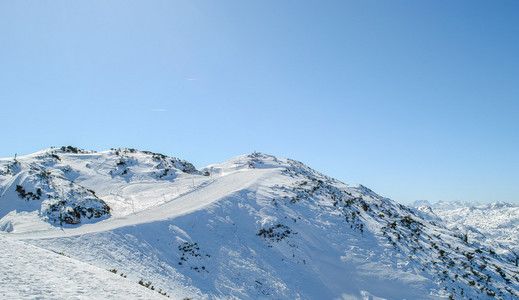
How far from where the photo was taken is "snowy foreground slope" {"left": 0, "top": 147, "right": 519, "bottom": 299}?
55.5ft

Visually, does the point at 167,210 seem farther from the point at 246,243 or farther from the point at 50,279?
the point at 50,279

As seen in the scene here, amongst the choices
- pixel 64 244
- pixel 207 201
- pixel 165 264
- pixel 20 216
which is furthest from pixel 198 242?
pixel 20 216

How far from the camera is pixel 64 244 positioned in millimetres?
16109

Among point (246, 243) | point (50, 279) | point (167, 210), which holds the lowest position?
point (50, 279)

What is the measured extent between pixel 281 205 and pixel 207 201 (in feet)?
28.0

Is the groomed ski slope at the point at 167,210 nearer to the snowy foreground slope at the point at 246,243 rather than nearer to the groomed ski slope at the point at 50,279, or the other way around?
the snowy foreground slope at the point at 246,243

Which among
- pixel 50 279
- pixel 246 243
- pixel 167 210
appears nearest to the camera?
pixel 50 279

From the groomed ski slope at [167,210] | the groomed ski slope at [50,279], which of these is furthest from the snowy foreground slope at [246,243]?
the groomed ski slope at [50,279]

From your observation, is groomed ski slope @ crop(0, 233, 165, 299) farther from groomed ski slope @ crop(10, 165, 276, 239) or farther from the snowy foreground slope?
groomed ski slope @ crop(10, 165, 276, 239)

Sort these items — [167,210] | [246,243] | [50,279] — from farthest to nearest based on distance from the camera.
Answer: [167,210], [246,243], [50,279]

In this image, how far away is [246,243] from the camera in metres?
22.0

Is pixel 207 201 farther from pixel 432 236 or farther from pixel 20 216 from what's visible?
pixel 432 236

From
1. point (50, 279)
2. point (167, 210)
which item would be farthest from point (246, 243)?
point (50, 279)

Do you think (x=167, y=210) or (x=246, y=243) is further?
(x=167, y=210)
